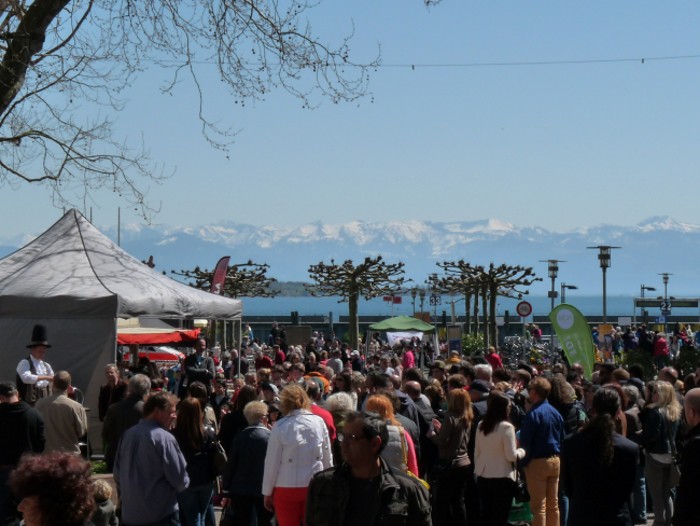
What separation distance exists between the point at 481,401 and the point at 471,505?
1.18m

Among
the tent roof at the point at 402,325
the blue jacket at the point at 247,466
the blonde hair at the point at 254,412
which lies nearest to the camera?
the blue jacket at the point at 247,466

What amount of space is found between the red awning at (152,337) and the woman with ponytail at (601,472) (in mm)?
18408

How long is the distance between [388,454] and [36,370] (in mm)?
6511

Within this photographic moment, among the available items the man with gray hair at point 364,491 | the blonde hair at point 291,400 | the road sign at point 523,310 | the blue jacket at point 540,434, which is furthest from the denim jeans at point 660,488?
the road sign at point 523,310

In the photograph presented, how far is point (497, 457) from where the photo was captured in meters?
9.11

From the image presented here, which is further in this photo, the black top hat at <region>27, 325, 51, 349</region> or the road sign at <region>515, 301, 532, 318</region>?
the road sign at <region>515, 301, 532, 318</region>

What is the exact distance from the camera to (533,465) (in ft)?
31.6

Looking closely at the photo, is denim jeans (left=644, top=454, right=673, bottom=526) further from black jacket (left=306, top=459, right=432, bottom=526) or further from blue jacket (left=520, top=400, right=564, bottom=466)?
black jacket (left=306, top=459, right=432, bottom=526)

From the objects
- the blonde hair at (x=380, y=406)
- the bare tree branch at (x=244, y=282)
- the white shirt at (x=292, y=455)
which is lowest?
the white shirt at (x=292, y=455)

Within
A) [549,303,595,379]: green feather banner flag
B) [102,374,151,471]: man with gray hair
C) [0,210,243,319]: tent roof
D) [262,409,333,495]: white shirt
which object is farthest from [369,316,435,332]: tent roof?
[262,409,333,495]: white shirt

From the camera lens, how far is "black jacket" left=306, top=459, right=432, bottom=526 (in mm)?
4793

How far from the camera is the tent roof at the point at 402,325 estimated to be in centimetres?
3216

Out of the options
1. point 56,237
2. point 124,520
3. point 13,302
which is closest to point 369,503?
point 124,520

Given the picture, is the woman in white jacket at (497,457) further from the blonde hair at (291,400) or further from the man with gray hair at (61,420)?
the man with gray hair at (61,420)
